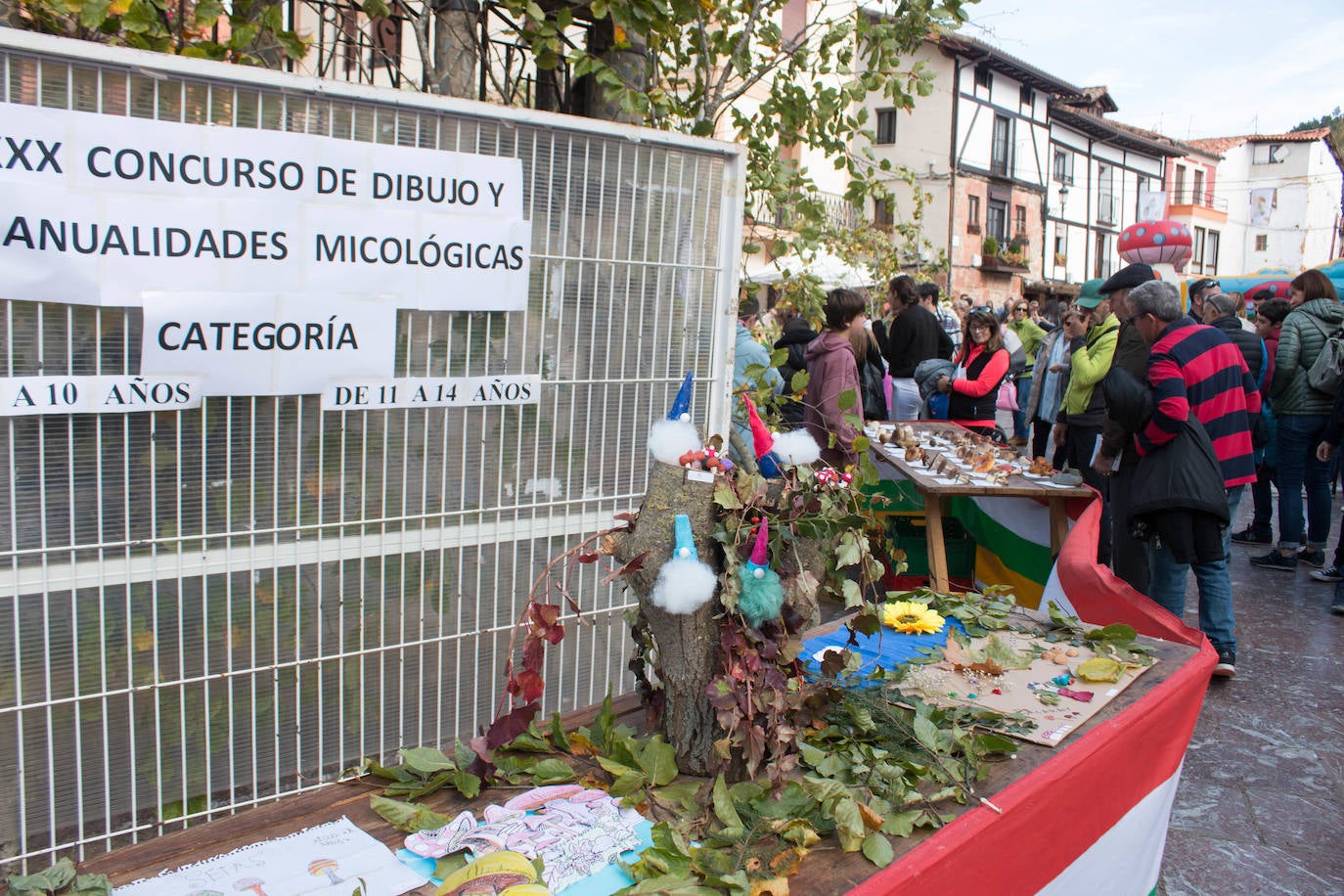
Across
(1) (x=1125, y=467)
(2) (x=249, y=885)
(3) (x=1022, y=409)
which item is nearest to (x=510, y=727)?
(2) (x=249, y=885)

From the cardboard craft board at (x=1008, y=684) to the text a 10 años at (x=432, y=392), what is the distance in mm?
1014

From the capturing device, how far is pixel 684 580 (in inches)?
69.9

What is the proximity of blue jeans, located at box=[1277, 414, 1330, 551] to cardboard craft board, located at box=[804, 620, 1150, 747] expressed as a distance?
16.0 feet

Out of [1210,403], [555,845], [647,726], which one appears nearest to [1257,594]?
[1210,403]

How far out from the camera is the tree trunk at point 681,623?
6.14 ft

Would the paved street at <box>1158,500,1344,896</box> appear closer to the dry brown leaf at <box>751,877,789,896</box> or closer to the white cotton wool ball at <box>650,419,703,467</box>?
the dry brown leaf at <box>751,877,789,896</box>

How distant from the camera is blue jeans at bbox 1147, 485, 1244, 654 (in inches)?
167

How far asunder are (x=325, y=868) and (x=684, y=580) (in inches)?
31.0

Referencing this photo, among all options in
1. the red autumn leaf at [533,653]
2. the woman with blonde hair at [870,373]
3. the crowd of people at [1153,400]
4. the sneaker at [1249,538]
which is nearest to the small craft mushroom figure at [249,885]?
the red autumn leaf at [533,653]

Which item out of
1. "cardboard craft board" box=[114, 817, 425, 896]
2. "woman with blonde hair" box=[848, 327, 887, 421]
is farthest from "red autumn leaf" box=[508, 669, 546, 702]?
"woman with blonde hair" box=[848, 327, 887, 421]

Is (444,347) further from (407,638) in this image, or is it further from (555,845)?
(555,845)

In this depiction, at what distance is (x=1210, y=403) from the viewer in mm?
4316

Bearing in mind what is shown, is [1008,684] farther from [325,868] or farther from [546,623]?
[325,868]

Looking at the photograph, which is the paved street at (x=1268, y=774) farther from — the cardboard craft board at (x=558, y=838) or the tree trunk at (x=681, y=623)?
the cardboard craft board at (x=558, y=838)
